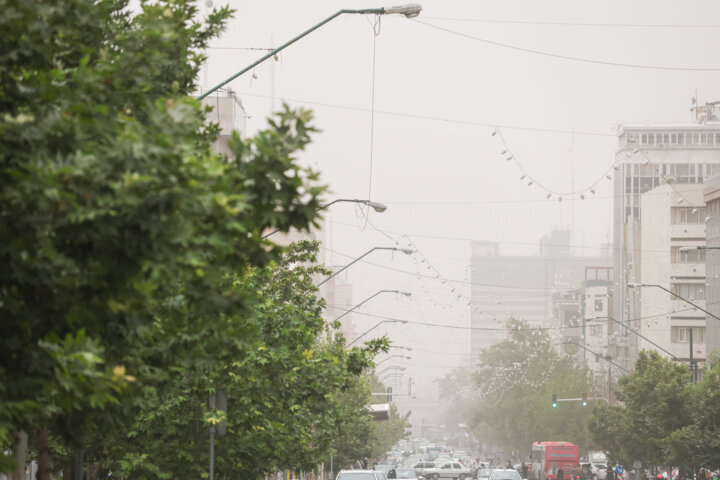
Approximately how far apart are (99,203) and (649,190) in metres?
125

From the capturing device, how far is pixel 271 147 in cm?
835

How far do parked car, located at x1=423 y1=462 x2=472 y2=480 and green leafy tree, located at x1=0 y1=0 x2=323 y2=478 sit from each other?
2942 inches

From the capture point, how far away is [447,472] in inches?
A: 3295

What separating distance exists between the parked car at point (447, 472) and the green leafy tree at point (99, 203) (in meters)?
74.7

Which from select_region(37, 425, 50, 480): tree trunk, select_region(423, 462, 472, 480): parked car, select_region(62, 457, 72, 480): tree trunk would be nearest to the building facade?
select_region(423, 462, 472, 480): parked car

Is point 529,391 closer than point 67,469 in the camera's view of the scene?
No

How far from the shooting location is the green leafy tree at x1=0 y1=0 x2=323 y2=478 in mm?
7582

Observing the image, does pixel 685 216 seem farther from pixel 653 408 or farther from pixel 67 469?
pixel 67 469

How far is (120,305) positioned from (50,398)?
3.01 ft

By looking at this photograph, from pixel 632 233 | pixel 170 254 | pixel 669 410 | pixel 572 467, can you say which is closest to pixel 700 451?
pixel 669 410

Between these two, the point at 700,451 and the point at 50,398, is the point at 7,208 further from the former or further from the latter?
the point at 700,451

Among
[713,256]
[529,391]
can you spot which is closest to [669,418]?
[713,256]

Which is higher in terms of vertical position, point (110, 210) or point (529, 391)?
point (529, 391)

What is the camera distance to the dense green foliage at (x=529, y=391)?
4259 inches
